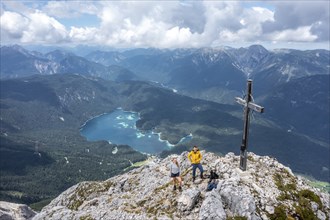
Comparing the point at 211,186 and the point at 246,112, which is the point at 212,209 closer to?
the point at 211,186

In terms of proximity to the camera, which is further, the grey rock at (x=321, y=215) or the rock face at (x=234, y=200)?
the grey rock at (x=321, y=215)

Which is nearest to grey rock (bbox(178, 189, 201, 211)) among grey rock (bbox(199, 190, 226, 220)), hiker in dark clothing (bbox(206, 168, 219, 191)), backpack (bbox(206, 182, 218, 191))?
grey rock (bbox(199, 190, 226, 220))

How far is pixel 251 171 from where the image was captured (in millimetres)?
43531

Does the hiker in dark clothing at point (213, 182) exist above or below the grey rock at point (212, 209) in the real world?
above

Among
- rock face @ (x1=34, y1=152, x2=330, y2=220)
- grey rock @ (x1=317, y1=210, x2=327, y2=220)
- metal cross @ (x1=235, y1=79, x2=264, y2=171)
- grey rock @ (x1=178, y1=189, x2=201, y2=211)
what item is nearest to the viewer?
rock face @ (x1=34, y1=152, x2=330, y2=220)

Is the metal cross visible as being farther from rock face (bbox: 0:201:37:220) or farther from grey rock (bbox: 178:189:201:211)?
rock face (bbox: 0:201:37:220)

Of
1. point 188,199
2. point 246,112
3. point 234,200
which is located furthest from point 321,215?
point 188,199

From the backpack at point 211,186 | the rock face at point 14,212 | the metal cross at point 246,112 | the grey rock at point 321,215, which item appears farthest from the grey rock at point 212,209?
the rock face at point 14,212

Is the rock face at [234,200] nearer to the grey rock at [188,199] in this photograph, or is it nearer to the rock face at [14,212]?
the grey rock at [188,199]

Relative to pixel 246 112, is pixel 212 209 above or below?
below

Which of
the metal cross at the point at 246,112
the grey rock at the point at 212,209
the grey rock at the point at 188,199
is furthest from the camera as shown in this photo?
the metal cross at the point at 246,112

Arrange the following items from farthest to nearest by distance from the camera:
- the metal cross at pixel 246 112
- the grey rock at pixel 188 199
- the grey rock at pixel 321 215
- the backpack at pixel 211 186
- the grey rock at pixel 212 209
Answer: the metal cross at pixel 246 112
the backpack at pixel 211 186
the grey rock at pixel 321 215
the grey rock at pixel 188 199
the grey rock at pixel 212 209

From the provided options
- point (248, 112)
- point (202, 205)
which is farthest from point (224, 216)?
point (248, 112)

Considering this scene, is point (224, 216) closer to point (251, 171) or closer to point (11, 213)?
point (251, 171)
